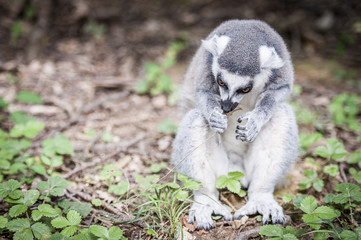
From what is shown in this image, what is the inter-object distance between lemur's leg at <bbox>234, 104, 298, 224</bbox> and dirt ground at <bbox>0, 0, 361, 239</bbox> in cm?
30

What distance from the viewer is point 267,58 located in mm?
3156

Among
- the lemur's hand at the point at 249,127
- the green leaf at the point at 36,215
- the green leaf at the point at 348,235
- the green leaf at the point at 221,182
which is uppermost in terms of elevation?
the lemur's hand at the point at 249,127

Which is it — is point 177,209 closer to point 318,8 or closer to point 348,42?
point 348,42

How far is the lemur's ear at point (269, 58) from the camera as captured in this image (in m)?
3.15

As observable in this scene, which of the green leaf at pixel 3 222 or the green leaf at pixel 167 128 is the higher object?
the green leaf at pixel 3 222

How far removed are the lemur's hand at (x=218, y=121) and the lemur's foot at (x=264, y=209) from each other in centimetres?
87

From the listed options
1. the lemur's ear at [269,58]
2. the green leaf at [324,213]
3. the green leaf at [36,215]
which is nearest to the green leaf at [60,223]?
the green leaf at [36,215]

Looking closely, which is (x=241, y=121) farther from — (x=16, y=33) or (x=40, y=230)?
(x=16, y=33)

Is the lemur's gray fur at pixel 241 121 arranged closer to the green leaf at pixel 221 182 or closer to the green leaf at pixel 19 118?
the green leaf at pixel 221 182

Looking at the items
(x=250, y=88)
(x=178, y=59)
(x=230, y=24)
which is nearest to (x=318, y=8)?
(x=178, y=59)

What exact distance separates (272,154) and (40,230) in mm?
2440

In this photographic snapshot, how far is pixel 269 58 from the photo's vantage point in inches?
125

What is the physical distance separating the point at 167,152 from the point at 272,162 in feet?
5.52

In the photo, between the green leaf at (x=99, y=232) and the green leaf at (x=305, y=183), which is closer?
the green leaf at (x=99, y=232)
